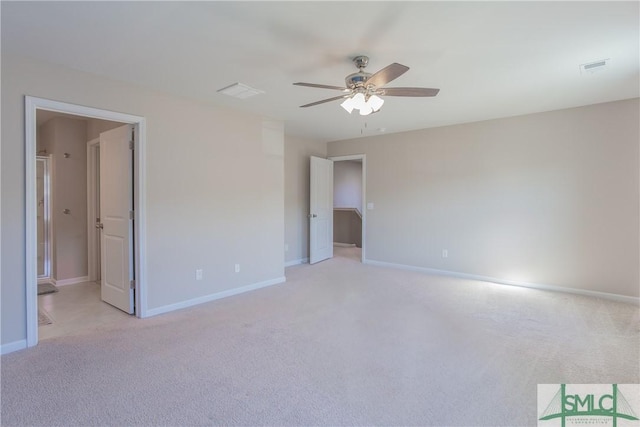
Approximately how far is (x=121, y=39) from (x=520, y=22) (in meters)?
2.79

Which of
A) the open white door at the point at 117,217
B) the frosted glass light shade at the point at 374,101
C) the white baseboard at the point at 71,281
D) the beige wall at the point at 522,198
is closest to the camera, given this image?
the frosted glass light shade at the point at 374,101

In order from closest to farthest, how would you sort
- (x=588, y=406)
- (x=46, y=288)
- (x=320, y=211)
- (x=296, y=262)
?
(x=588, y=406), (x=46, y=288), (x=296, y=262), (x=320, y=211)

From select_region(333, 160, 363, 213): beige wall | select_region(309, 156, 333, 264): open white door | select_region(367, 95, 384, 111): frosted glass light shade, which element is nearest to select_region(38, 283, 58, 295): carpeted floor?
select_region(309, 156, 333, 264): open white door

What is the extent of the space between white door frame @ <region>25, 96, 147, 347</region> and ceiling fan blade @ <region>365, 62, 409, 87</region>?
242 cm

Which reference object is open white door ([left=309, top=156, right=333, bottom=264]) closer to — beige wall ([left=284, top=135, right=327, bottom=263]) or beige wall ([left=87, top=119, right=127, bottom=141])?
beige wall ([left=284, top=135, right=327, bottom=263])

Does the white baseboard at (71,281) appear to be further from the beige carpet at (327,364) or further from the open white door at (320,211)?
the open white door at (320,211)

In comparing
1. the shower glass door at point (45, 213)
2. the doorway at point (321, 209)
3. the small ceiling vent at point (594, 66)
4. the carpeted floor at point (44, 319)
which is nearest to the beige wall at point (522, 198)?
the doorway at point (321, 209)

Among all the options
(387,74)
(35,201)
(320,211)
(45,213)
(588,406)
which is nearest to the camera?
(588,406)

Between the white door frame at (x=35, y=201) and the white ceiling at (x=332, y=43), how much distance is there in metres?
0.37

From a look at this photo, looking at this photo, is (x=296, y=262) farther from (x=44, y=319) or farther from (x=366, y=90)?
(x=366, y=90)

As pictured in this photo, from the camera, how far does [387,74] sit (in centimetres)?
227

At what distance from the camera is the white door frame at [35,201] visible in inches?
106

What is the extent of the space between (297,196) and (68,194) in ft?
11.7

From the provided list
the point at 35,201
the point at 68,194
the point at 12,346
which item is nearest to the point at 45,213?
the point at 68,194
